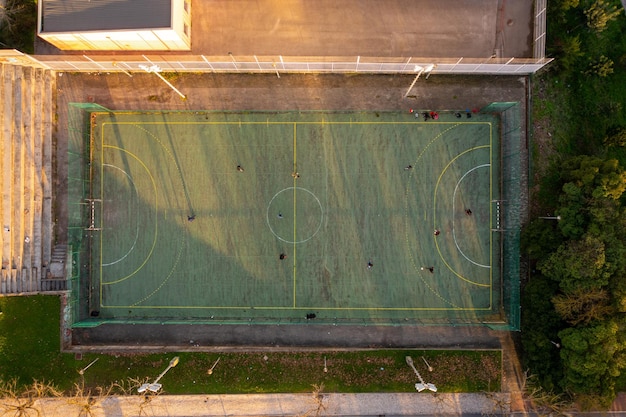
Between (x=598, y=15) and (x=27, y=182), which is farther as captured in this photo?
(x=27, y=182)

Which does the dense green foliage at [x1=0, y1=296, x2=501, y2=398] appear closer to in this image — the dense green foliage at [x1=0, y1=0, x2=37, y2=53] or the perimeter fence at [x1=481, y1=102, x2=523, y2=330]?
the perimeter fence at [x1=481, y1=102, x2=523, y2=330]

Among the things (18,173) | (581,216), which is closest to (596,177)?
(581,216)

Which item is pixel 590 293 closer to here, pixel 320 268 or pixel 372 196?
pixel 372 196

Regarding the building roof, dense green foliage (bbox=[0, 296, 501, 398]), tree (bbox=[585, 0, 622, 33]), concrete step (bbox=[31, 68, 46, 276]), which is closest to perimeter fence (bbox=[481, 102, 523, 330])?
dense green foliage (bbox=[0, 296, 501, 398])

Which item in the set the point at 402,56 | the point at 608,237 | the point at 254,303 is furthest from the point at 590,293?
the point at 254,303

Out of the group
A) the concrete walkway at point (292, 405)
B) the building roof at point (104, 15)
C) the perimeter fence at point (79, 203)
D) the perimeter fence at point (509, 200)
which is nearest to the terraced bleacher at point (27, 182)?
the perimeter fence at point (79, 203)

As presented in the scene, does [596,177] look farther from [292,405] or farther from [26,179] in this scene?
[26,179]

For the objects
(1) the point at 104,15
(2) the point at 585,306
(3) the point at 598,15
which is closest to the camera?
(2) the point at 585,306
